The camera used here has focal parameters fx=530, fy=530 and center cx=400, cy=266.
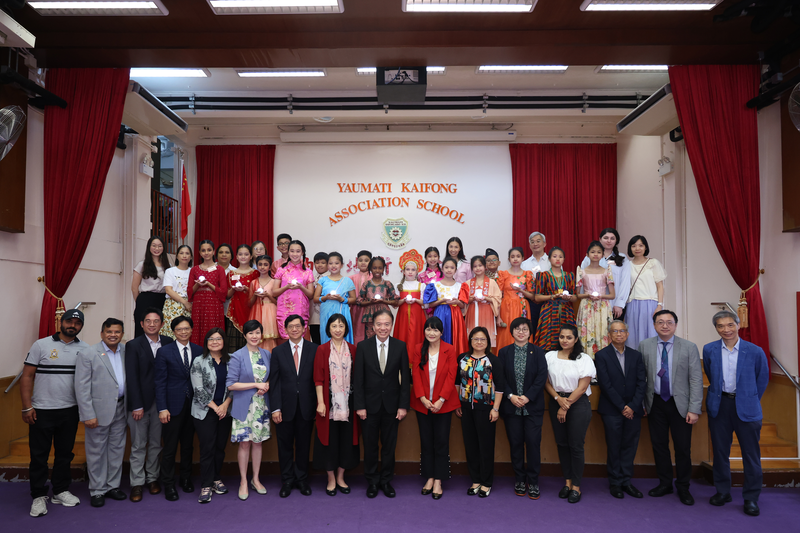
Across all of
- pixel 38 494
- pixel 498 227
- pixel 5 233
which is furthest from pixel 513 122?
pixel 38 494

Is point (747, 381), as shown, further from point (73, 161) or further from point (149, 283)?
point (73, 161)

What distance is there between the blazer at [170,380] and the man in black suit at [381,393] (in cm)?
145

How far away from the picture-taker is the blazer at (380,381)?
4527 mm

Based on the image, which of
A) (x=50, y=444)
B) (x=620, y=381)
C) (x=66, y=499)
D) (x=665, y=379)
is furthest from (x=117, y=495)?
(x=665, y=379)

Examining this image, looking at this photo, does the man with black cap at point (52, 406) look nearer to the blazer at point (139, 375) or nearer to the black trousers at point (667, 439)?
the blazer at point (139, 375)

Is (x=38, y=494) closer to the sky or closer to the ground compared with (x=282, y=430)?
closer to the ground

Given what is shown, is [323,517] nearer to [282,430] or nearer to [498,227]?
[282,430]

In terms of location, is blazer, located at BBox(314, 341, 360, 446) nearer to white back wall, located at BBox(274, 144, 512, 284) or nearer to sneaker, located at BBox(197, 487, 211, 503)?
sneaker, located at BBox(197, 487, 211, 503)

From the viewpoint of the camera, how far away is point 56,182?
5.31m

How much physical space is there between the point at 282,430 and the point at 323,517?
0.83 m

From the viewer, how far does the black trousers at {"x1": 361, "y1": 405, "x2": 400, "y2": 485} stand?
4.53 m

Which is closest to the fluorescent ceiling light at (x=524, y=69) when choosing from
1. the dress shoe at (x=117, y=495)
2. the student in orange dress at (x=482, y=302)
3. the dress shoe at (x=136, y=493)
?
the student in orange dress at (x=482, y=302)

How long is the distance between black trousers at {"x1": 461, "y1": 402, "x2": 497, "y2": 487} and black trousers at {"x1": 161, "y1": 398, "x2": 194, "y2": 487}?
7.78 ft

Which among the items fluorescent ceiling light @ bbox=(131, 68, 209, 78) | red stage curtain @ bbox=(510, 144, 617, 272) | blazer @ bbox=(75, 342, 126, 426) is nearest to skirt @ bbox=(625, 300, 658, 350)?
red stage curtain @ bbox=(510, 144, 617, 272)
